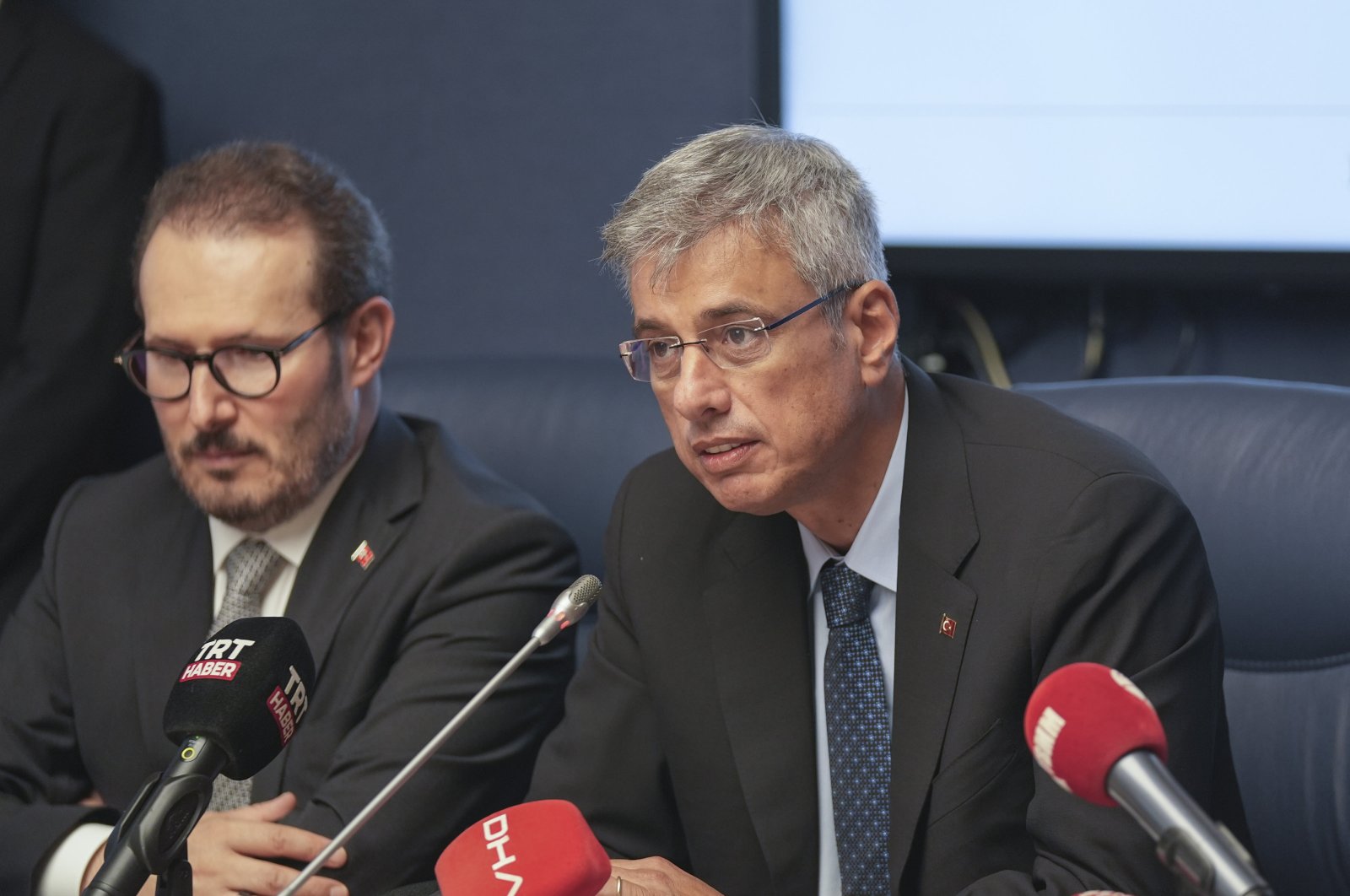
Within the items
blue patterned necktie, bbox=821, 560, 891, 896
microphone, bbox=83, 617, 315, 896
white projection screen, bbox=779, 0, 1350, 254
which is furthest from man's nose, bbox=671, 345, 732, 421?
white projection screen, bbox=779, 0, 1350, 254

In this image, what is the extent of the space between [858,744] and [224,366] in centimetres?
99

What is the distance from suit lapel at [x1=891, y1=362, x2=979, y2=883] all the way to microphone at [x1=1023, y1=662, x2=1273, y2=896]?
1.79ft

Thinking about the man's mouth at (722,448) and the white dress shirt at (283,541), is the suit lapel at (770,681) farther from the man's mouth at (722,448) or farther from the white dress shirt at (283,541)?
the white dress shirt at (283,541)

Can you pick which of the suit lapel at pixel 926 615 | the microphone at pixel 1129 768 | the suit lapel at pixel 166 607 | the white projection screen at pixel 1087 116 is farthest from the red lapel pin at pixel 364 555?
the microphone at pixel 1129 768

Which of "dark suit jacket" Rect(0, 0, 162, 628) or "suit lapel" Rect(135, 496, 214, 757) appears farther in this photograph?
"dark suit jacket" Rect(0, 0, 162, 628)

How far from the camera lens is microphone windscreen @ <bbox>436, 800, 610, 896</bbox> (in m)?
1.12

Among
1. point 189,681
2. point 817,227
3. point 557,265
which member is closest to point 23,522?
point 557,265

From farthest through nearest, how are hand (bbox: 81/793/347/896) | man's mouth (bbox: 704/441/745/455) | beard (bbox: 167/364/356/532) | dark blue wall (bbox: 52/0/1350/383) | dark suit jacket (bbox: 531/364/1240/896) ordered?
dark blue wall (bbox: 52/0/1350/383) < beard (bbox: 167/364/356/532) < hand (bbox: 81/793/347/896) < man's mouth (bbox: 704/441/745/455) < dark suit jacket (bbox: 531/364/1240/896)

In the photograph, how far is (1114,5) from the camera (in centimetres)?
233

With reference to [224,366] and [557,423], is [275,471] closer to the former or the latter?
[224,366]

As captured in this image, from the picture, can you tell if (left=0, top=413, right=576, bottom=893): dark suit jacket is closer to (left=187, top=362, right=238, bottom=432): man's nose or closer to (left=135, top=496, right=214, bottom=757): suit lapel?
(left=135, top=496, right=214, bottom=757): suit lapel

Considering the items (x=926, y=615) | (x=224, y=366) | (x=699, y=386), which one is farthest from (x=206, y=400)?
(x=926, y=615)

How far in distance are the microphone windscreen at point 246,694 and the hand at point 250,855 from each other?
457mm

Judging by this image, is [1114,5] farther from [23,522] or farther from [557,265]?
[23,522]
